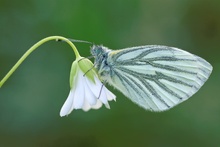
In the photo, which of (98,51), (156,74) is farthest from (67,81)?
(98,51)

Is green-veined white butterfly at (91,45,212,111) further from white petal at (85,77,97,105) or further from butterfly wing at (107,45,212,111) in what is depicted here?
white petal at (85,77,97,105)

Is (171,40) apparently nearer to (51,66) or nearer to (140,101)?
(51,66)

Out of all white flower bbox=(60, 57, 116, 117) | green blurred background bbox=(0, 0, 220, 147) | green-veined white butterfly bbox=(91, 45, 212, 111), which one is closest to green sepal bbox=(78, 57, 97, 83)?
white flower bbox=(60, 57, 116, 117)

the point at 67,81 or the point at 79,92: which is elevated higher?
the point at 67,81

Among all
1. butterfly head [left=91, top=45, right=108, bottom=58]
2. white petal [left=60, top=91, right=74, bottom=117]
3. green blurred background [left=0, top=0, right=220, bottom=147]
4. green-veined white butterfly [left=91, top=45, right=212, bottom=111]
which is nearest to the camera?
white petal [left=60, top=91, right=74, bottom=117]

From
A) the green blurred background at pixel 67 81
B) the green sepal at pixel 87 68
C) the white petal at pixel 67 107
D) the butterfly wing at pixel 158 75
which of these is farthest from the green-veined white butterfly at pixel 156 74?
the green blurred background at pixel 67 81

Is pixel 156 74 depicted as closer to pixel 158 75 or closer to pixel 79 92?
pixel 158 75
